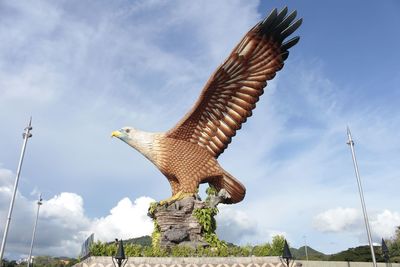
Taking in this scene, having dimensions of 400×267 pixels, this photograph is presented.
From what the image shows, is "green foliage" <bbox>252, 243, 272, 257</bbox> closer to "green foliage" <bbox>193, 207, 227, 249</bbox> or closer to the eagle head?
"green foliage" <bbox>193, 207, 227, 249</bbox>

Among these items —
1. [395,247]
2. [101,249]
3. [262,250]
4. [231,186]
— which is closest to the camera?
[101,249]

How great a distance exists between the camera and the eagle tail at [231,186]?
17344 mm

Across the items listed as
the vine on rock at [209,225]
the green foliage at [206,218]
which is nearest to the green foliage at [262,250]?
the vine on rock at [209,225]

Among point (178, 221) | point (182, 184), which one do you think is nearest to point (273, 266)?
point (178, 221)

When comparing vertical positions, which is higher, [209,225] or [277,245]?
[209,225]

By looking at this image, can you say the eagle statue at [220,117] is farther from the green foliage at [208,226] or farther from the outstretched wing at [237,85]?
the green foliage at [208,226]

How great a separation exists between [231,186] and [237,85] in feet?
15.5

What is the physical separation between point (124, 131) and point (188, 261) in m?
7.67

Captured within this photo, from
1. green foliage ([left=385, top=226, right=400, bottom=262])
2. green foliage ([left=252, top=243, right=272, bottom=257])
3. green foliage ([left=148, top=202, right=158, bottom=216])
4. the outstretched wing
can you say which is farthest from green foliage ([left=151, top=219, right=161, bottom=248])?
green foliage ([left=385, top=226, right=400, bottom=262])

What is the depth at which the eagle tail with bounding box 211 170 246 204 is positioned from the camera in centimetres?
1734

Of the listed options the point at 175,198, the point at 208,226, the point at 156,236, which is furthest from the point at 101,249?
the point at 208,226

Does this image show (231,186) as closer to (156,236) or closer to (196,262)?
(156,236)

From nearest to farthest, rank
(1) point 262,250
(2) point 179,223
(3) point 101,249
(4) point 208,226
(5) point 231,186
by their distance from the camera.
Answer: (3) point 101,249 < (1) point 262,250 < (2) point 179,223 < (4) point 208,226 < (5) point 231,186

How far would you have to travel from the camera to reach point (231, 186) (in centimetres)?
1734
